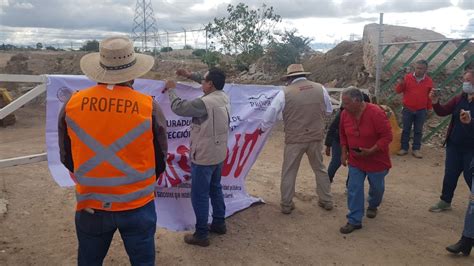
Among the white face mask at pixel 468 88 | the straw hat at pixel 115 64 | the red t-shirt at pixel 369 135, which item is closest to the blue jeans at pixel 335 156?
the red t-shirt at pixel 369 135

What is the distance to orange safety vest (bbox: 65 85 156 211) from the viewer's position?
2578 millimetres

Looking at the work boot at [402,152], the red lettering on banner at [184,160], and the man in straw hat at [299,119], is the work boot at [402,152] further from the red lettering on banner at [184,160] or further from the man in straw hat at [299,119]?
the red lettering on banner at [184,160]

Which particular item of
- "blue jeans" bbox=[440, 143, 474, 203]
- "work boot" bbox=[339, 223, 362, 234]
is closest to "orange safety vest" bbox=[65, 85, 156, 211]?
"work boot" bbox=[339, 223, 362, 234]

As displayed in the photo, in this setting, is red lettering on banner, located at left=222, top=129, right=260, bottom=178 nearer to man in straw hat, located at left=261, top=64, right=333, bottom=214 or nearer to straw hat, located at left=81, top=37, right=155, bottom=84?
man in straw hat, located at left=261, top=64, right=333, bottom=214

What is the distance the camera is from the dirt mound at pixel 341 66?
1267 cm

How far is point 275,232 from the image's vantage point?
4.98 metres

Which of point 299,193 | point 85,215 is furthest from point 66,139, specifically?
point 299,193

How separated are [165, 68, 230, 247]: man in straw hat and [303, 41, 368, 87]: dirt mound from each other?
27.7ft

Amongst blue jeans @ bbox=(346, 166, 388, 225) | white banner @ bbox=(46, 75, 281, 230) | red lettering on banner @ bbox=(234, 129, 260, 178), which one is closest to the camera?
white banner @ bbox=(46, 75, 281, 230)

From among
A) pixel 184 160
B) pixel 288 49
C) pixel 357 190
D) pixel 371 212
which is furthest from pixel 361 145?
pixel 288 49

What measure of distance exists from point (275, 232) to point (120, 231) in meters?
2.55

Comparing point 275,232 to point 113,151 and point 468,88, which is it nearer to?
point 468,88

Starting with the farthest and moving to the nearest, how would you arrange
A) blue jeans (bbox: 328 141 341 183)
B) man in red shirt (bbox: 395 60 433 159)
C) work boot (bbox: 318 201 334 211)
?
man in red shirt (bbox: 395 60 433 159), blue jeans (bbox: 328 141 341 183), work boot (bbox: 318 201 334 211)

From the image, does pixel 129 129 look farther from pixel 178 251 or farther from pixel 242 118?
pixel 242 118
